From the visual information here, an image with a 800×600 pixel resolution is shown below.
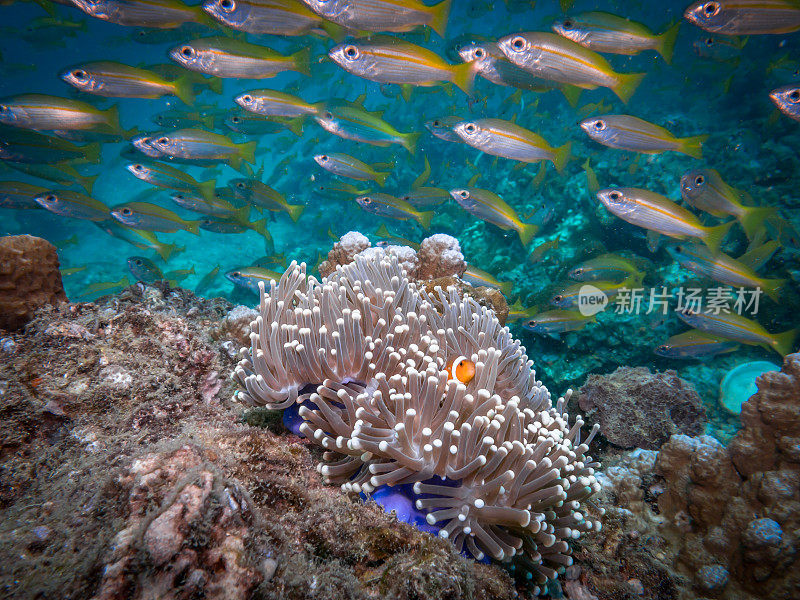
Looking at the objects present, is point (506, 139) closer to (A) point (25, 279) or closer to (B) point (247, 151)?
(B) point (247, 151)

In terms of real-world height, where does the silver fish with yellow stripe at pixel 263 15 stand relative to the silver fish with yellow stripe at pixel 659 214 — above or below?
above

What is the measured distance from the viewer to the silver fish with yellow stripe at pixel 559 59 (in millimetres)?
5707

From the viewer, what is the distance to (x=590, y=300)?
7398 millimetres

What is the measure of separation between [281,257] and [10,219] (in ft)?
99.1

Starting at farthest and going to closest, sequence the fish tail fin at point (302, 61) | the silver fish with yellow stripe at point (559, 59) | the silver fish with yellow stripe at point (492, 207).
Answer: the silver fish with yellow stripe at point (492, 207) < the fish tail fin at point (302, 61) < the silver fish with yellow stripe at point (559, 59)

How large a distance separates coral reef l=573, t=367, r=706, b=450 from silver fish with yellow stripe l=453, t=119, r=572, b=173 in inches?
163

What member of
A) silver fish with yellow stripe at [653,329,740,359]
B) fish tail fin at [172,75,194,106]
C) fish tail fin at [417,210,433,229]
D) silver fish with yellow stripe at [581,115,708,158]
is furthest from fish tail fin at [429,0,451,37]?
silver fish with yellow stripe at [653,329,740,359]

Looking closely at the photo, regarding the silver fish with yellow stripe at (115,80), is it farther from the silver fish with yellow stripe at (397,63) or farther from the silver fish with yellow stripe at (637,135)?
the silver fish with yellow stripe at (637,135)

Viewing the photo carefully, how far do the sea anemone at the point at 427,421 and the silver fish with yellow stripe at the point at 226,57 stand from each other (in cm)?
590

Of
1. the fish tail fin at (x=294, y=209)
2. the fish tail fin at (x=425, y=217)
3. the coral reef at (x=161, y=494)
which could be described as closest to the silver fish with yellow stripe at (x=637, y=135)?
the fish tail fin at (x=425, y=217)

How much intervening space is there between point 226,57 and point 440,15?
3.90m

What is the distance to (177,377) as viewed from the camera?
9.12 ft

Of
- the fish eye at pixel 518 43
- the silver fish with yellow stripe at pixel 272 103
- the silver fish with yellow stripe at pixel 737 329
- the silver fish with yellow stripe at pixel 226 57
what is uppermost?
the fish eye at pixel 518 43

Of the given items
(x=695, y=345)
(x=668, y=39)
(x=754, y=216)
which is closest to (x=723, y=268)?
(x=754, y=216)
